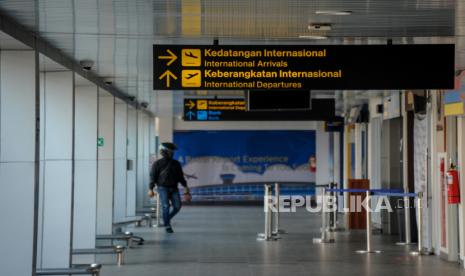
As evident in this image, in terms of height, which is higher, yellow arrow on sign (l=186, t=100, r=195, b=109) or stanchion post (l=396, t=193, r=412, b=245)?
yellow arrow on sign (l=186, t=100, r=195, b=109)

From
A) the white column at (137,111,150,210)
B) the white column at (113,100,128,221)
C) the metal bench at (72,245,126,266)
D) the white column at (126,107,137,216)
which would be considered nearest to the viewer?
the metal bench at (72,245,126,266)

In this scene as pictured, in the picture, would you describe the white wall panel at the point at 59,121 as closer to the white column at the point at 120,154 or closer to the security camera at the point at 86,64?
the security camera at the point at 86,64

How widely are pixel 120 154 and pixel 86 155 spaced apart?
544 cm

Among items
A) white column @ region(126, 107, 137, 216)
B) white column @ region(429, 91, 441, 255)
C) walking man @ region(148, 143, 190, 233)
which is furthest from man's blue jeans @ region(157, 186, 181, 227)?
white column @ region(429, 91, 441, 255)

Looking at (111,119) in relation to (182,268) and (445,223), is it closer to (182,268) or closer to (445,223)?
(182,268)

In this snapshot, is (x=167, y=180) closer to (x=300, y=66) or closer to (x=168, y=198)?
(x=168, y=198)

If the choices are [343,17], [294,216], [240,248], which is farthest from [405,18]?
[294,216]

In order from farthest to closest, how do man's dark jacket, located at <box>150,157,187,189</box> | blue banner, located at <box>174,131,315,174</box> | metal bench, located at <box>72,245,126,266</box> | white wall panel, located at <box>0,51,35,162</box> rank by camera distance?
blue banner, located at <box>174,131,315,174</box>, man's dark jacket, located at <box>150,157,187,189</box>, metal bench, located at <box>72,245,126,266</box>, white wall panel, located at <box>0,51,35,162</box>

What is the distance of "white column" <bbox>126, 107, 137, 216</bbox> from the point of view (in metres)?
22.1

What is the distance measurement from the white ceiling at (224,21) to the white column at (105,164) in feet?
18.2

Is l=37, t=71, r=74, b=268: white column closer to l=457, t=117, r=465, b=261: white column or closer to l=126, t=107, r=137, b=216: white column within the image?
l=457, t=117, r=465, b=261: white column

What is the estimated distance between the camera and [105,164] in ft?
57.6

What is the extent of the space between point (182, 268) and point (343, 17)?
17.2 feet

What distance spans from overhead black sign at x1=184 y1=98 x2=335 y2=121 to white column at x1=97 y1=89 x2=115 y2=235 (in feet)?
6.93
